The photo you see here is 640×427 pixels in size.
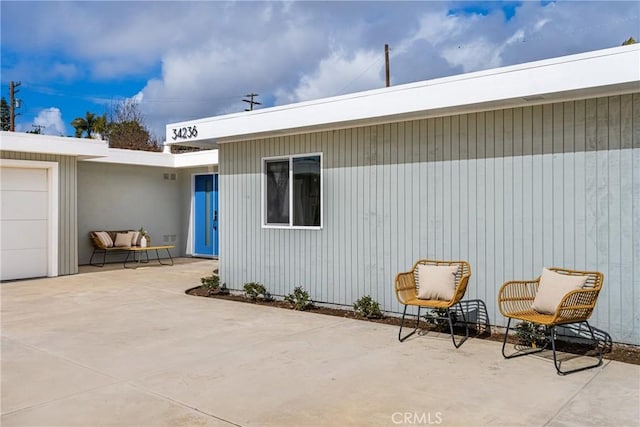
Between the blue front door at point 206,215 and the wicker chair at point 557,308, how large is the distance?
9.15 meters

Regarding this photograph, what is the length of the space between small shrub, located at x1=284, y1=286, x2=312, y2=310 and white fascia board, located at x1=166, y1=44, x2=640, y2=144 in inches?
89.0

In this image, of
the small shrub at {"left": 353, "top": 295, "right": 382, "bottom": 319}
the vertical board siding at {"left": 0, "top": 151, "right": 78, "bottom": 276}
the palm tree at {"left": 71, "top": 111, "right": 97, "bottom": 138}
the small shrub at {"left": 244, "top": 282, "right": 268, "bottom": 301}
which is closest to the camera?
the small shrub at {"left": 353, "top": 295, "right": 382, "bottom": 319}

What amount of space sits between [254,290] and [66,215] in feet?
16.1

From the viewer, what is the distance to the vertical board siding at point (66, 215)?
32.4 feet

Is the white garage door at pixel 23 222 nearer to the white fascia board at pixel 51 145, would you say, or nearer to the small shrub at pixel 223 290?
the white fascia board at pixel 51 145

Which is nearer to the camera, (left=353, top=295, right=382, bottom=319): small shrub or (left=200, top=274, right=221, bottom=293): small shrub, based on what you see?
(left=353, top=295, right=382, bottom=319): small shrub

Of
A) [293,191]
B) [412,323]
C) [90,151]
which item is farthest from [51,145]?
[412,323]

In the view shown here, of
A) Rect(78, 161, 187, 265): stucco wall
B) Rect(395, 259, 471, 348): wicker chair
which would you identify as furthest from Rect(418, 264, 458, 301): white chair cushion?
Rect(78, 161, 187, 265): stucco wall

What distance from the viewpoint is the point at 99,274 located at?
1027 centimetres

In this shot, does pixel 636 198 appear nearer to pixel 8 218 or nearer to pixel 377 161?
pixel 377 161

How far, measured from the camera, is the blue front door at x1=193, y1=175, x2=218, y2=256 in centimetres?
1298

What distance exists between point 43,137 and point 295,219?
5313 millimetres

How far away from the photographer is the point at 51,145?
9.30m

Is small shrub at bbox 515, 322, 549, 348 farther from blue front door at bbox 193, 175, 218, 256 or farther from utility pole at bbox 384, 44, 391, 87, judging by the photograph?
utility pole at bbox 384, 44, 391, 87
